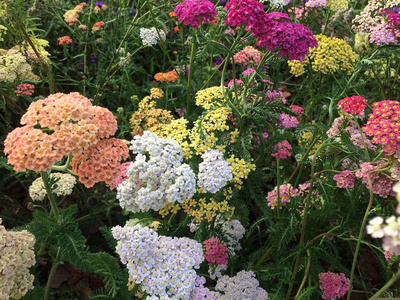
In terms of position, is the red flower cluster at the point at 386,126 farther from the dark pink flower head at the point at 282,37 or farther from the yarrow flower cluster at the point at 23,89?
the yarrow flower cluster at the point at 23,89

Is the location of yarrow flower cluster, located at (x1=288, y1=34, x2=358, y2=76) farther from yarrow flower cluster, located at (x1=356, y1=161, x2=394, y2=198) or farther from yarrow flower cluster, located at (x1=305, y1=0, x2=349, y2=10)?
yarrow flower cluster, located at (x1=356, y1=161, x2=394, y2=198)

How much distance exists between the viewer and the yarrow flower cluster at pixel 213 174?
6.45 ft

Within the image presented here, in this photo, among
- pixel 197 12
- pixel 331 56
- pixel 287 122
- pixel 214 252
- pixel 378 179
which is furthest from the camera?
pixel 331 56

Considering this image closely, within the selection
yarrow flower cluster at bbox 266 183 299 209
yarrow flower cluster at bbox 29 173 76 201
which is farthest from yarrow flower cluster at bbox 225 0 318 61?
yarrow flower cluster at bbox 29 173 76 201

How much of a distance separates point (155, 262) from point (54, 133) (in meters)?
0.79

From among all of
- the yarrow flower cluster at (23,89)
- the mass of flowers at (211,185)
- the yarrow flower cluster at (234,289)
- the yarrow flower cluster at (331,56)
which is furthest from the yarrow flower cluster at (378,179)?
the yarrow flower cluster at (23,89)

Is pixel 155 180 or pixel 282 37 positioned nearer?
pixel 155 180

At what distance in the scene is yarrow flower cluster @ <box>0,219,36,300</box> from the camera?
1.84 metres

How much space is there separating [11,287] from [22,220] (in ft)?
4.04

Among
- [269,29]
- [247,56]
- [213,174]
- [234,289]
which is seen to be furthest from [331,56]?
[234,289]

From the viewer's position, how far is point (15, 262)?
1.88 metres

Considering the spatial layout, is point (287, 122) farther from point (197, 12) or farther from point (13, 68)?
point (13, 68)

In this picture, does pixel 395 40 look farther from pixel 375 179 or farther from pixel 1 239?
pixel 1 239

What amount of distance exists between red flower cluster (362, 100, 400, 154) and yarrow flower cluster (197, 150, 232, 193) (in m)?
0.77
